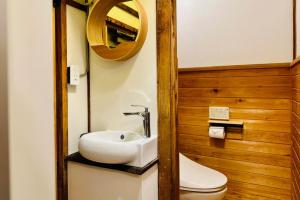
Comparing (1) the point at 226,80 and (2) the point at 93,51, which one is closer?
(2) the point at 93,51

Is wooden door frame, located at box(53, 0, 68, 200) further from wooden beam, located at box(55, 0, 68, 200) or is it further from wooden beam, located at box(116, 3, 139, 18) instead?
wooden beam, located at box(116, 3, 139, 18)

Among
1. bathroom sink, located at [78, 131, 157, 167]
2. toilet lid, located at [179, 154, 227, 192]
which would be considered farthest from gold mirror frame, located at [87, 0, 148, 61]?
toilet lid, located at [179, 154, 227, 192]

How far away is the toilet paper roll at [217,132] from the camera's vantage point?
2.05 meters

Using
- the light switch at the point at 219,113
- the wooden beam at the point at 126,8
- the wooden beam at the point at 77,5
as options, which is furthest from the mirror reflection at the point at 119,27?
the light switch at the point at 219,113

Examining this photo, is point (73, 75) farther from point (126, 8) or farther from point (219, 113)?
point (219, 113)

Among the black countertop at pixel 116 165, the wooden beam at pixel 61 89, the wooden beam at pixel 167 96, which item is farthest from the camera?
the wooden beam at pixel 61 89

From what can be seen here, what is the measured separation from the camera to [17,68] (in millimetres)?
408

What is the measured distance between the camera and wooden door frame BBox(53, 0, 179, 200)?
1421 mm

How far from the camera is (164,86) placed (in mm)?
1434

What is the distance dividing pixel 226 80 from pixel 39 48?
6.11 ft

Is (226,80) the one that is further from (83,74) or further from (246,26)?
(83,74)

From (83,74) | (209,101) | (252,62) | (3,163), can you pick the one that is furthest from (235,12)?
(3,163)

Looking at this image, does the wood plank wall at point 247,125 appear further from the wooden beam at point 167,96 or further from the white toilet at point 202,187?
the wooden beam at point 167,96

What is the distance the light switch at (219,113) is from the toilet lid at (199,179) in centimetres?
47
